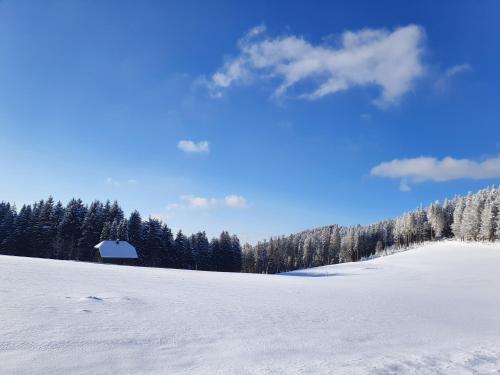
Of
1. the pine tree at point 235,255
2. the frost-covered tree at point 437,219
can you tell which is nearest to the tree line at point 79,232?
the pine tree at point 235,255

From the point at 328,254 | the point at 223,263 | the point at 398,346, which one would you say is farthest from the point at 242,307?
the point at 328,254

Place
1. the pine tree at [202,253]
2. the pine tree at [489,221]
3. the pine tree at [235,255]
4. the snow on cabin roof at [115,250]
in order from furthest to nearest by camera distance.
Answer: the pine tree at [235,255] < the pine tree at [202,253] < the pine tree at [489,221] < the snow on cabin roof at [115,250]

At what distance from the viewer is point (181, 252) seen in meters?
86.7

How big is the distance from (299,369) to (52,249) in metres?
78.4

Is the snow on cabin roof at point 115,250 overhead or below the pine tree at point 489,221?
below

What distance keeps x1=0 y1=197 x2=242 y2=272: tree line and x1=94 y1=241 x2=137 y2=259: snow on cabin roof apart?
8533 millimetres

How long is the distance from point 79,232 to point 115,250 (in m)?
16.3

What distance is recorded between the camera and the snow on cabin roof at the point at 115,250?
63.0 meters

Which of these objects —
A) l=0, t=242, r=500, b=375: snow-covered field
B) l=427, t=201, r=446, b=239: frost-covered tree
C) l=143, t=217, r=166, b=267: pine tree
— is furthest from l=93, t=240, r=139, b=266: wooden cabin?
l=427, t=201, r=446, b=239: frost-covered tree

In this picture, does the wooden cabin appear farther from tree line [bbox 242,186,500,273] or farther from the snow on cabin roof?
tree line [bbox 242,186,500,273]

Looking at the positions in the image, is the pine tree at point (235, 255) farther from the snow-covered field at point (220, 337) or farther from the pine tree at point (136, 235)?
the snow-covered field at point (220, 337)

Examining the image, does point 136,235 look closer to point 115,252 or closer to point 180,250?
point 180,250

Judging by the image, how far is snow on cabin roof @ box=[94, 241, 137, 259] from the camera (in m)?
63.0

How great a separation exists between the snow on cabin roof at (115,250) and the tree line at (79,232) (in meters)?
8.53
